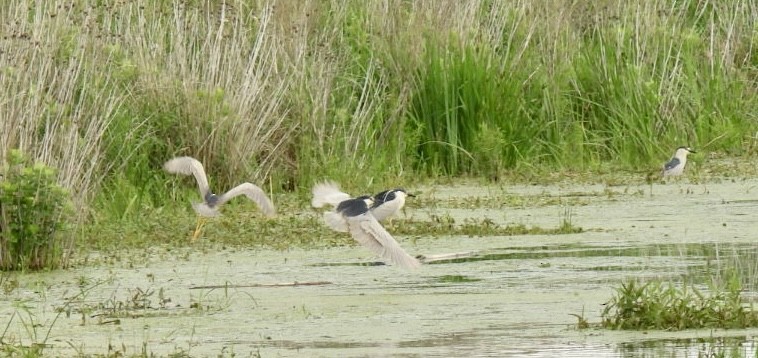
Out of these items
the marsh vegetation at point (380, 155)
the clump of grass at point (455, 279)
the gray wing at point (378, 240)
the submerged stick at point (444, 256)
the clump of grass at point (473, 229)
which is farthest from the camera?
the clump of grass at point (473, 229)

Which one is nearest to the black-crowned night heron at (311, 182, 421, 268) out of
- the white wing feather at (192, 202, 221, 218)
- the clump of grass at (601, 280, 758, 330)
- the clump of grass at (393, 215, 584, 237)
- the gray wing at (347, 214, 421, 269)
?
the gray wing at (347, 214, 421, 269)

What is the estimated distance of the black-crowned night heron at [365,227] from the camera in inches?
298

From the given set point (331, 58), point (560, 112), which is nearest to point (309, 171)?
point (331, 58)

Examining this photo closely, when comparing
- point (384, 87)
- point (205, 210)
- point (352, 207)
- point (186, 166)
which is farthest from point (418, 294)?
point (384, 87)

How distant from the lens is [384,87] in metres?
13.1

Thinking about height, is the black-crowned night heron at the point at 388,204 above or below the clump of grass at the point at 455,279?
above

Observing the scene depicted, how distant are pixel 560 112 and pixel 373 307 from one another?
6560 millimetres

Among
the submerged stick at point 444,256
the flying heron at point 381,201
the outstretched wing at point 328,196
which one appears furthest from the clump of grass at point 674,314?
the flying heron at point 381,201

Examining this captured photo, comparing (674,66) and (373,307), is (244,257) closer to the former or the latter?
(373,307)

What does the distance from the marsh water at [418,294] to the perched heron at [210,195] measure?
33 centimetres

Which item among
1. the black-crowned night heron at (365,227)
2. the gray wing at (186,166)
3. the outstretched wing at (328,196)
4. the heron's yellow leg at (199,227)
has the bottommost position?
the heron's yellow leg at (199,227)

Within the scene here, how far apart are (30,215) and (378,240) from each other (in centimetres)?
191

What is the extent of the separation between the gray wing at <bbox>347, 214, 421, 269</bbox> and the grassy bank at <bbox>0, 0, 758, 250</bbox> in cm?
252

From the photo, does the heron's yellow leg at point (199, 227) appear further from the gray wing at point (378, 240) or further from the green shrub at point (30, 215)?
the gray wing at point (378, 240)
